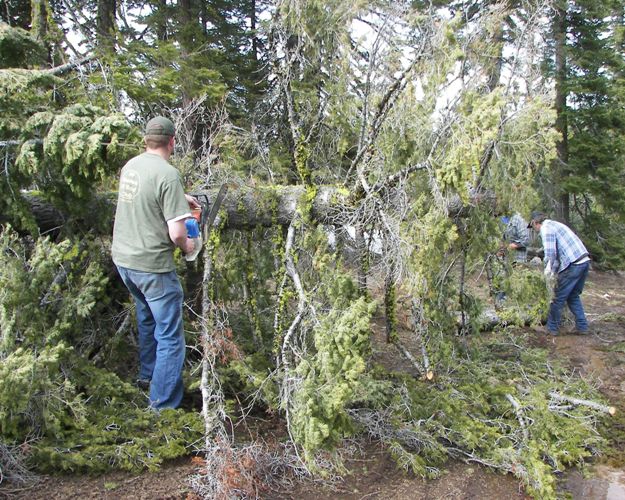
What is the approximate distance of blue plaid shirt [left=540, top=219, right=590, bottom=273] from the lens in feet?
22.0

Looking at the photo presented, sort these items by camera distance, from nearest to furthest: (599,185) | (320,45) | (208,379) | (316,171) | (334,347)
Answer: (334,347)
(208,379)
(320,45)
(316,171)
(599,185)

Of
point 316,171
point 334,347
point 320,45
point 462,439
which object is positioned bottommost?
point 462,439

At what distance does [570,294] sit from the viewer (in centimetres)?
692

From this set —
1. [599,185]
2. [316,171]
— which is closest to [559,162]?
[599,185]

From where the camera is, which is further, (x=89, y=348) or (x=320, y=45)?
(x=320, y=45)

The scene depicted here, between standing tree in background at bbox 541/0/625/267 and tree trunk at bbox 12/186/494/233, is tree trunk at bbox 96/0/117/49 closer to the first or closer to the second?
tree trunk at bbox 12/186/494/233

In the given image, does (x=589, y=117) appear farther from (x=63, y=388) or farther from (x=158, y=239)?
(x=63, y=388)

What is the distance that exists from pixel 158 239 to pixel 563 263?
5.67 meters

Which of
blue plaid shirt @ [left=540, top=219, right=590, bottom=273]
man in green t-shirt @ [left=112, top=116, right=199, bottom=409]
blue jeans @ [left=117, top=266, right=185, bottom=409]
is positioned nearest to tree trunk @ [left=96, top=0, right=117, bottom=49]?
man in green t-shirt @ [left=112, top=116, right=199, bottom=409]

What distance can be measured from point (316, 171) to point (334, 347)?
2.84 meters

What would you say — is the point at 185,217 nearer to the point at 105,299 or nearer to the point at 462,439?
the point at 105,299

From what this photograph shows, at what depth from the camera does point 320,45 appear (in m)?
4.52

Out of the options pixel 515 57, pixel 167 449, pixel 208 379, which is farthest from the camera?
pixel 515 57

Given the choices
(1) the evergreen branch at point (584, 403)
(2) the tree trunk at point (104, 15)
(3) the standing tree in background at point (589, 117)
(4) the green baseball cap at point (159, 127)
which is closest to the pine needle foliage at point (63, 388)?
(4) the green baseball cap at point (159, 127)
